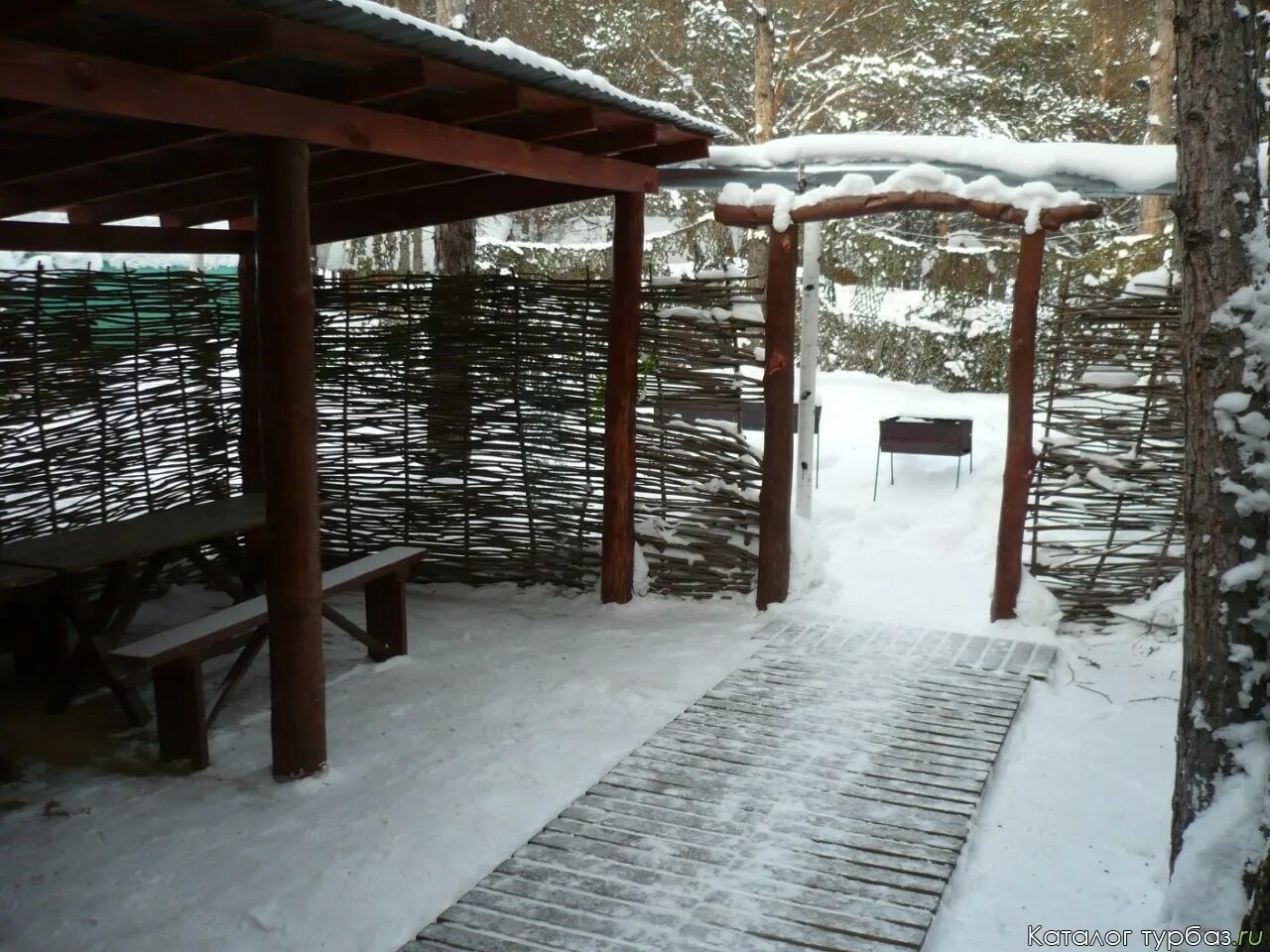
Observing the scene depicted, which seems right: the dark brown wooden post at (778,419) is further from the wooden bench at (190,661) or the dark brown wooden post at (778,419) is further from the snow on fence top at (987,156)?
the wooden bench at (190,661)

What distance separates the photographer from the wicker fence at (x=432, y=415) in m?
5.77

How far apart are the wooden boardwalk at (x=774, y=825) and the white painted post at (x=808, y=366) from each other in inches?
95.8

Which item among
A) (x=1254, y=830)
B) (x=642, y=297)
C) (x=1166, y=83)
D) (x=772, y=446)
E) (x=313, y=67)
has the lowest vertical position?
(x=1254, y=830)

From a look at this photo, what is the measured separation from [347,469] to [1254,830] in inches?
205

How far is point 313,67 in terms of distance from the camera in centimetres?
358

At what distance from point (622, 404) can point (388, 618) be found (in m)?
1.72

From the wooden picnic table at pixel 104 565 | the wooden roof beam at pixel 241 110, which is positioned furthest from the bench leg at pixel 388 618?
the wooden roof beam at pixel 241 110

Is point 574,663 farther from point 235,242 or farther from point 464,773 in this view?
point 235,242

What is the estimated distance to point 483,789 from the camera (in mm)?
3873

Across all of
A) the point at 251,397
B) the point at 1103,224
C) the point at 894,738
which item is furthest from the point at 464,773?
the point at 1103,224

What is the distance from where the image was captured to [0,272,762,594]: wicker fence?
18.9ft

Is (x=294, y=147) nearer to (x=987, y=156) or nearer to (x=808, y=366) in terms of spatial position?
(x=987, y=156)

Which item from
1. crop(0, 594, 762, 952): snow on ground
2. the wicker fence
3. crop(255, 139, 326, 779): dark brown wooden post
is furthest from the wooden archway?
crop(255, 139, 326, 779): dark brown wooden post

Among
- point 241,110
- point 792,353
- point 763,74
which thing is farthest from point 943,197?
point 763,74
